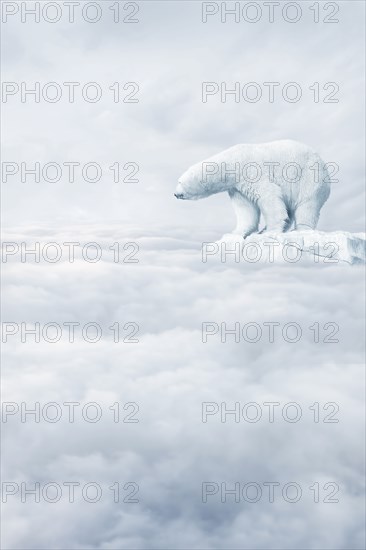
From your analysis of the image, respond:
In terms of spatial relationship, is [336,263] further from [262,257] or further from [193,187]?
[193,187]

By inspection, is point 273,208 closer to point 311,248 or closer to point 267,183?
point 267,183

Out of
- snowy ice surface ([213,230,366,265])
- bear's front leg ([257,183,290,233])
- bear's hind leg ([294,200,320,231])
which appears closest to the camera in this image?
snowy ice surface ([213,230,366,265])

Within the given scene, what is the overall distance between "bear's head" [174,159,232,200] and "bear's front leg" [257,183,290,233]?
0.35 meters

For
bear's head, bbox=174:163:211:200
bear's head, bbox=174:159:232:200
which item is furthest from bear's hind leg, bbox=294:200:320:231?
bear's head, bbox=174:163:211:200

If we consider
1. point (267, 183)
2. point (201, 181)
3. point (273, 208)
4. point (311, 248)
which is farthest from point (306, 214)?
point (201, 181)

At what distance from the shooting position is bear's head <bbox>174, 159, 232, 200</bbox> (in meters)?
5.29

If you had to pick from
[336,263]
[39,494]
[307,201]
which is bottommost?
[39,494]

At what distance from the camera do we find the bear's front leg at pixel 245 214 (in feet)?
18.0

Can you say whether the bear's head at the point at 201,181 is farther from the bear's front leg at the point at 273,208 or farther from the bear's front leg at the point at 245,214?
the bear's front leg at the point at 273,208

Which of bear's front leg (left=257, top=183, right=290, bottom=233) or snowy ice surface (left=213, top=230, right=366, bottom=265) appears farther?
bear's front leg (left=257, top=183, right=290, bottom=233)

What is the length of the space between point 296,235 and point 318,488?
3.43 meters

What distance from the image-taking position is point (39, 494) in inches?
69.0

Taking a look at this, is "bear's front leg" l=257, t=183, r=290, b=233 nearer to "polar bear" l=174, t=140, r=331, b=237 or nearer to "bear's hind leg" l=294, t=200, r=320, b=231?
"polar bear" l=174, t=140, r=331, b=237

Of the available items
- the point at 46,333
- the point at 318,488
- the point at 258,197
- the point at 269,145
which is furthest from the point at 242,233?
the point at 318,488
